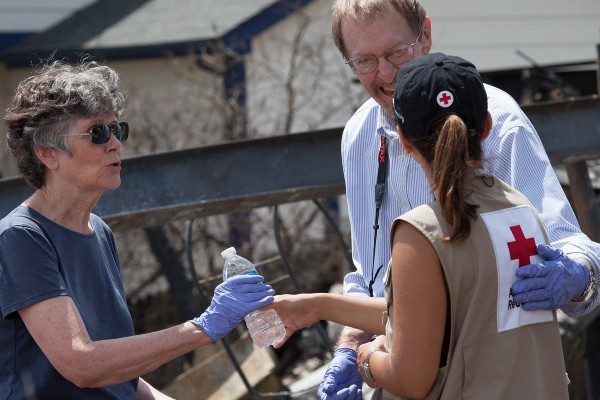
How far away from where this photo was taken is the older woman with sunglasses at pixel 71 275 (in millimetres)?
3072

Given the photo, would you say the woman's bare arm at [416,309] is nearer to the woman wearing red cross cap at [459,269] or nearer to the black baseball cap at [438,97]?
the woman wearing red cross cap at [459,269]

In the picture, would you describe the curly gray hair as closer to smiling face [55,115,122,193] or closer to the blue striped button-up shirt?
smiling face [55,115,122,193]

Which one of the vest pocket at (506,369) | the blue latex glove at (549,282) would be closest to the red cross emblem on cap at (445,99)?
the blue latex glove at (549,282)

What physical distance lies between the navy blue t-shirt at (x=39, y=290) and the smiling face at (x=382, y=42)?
1056mm

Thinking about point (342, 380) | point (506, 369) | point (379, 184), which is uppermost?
point (379, 184)

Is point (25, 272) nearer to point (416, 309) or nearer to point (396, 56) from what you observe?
point (416, 309)

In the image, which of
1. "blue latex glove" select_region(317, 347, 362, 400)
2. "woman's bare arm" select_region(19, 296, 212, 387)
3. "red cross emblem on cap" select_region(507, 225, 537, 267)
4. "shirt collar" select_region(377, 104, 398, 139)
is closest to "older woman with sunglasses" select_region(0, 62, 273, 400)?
"woman's bare arm" select_region(19, 296, 212, 387)

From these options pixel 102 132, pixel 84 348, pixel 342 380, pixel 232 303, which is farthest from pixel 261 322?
pixel 102 132

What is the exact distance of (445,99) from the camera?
102 inches

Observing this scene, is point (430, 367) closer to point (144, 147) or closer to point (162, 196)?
point (162, 196)

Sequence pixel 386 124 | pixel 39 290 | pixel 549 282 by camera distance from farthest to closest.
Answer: pixel 386 124
pixel 39 290
pixel 549 282

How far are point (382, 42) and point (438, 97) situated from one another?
76 cm

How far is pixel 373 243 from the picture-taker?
130 inches

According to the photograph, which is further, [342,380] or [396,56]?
[396,56]
